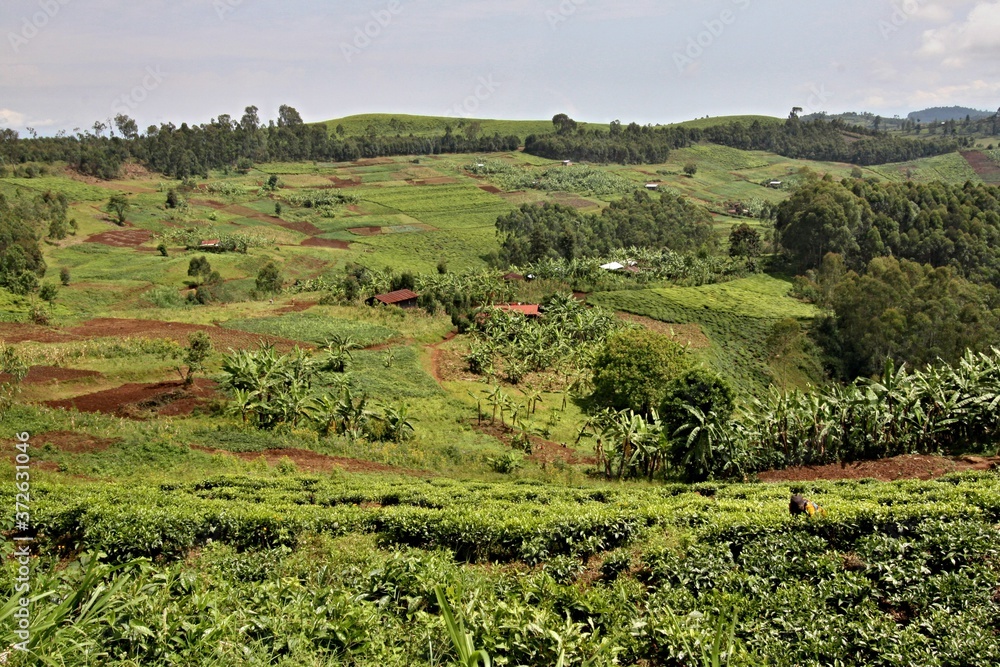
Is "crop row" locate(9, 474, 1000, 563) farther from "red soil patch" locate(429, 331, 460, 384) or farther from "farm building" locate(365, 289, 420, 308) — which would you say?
"farm building" locate(365, 289, 420, 308)

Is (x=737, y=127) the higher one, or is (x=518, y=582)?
(x=737, y=127)

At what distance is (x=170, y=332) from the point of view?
40750mm

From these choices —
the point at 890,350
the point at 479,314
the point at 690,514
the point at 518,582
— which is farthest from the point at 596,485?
the point at 890,350

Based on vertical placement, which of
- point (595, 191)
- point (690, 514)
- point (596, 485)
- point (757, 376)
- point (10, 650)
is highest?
point (595, 191)

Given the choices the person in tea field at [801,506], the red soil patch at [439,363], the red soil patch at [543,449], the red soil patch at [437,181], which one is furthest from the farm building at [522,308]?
the red soil patch at [437,181]

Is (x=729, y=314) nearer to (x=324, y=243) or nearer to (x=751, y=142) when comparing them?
(x=324, y=243)

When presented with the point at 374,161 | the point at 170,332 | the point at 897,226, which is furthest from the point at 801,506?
the point at 374,161

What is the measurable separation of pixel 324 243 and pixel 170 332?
52282mm

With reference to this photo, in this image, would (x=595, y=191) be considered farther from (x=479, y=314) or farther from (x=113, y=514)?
(x=113, y=514)

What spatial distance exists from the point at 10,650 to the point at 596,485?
1738 cm

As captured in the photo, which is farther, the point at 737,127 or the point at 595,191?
the point at 737,127

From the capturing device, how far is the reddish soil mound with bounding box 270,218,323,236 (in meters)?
96.2

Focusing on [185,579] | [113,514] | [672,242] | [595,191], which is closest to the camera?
[185,579]

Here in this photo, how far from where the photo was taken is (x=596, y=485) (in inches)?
872
